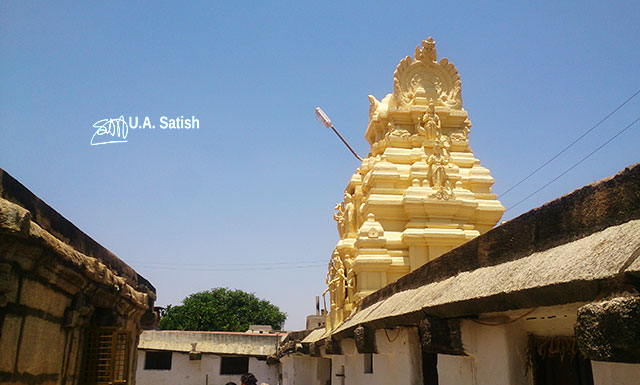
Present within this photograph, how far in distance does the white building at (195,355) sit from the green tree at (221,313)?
18740 mm

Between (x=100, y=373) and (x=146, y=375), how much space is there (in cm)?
2274

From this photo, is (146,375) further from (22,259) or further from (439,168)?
(22,259)

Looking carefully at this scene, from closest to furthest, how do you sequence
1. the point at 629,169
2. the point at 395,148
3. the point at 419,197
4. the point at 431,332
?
1. the point at 629,169
2. the point at 431,332
3. the point at 419,197
4. the point at 395,148

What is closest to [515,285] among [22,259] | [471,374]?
[471,374]

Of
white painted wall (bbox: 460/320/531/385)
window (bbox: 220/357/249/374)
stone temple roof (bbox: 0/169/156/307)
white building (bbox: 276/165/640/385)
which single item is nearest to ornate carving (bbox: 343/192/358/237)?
stone temple roof (bbox: 0/169/156/307)

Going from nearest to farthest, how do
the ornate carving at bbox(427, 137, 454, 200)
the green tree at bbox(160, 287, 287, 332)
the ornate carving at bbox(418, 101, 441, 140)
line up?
the ornate carving at bbox(427, 137, 454, 200), the ornate carving at bbox(418, 101, 441, 140), the green tree at bbox(160, 287, 287, 332)

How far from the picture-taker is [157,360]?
29.3 metres

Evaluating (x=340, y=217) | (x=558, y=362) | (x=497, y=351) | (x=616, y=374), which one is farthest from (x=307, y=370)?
(x=616, y=374)

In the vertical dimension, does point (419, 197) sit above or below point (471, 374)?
above

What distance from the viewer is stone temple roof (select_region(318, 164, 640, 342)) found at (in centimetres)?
362

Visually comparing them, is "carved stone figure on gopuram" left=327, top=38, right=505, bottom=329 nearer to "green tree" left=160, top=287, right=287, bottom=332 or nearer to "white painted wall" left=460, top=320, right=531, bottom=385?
"white painted wall" left=460, top=320, right=531, bottom=385

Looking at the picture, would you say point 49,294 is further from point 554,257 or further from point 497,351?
point 554,257

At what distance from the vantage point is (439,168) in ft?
57.2

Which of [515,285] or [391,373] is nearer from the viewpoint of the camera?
[515,285]
